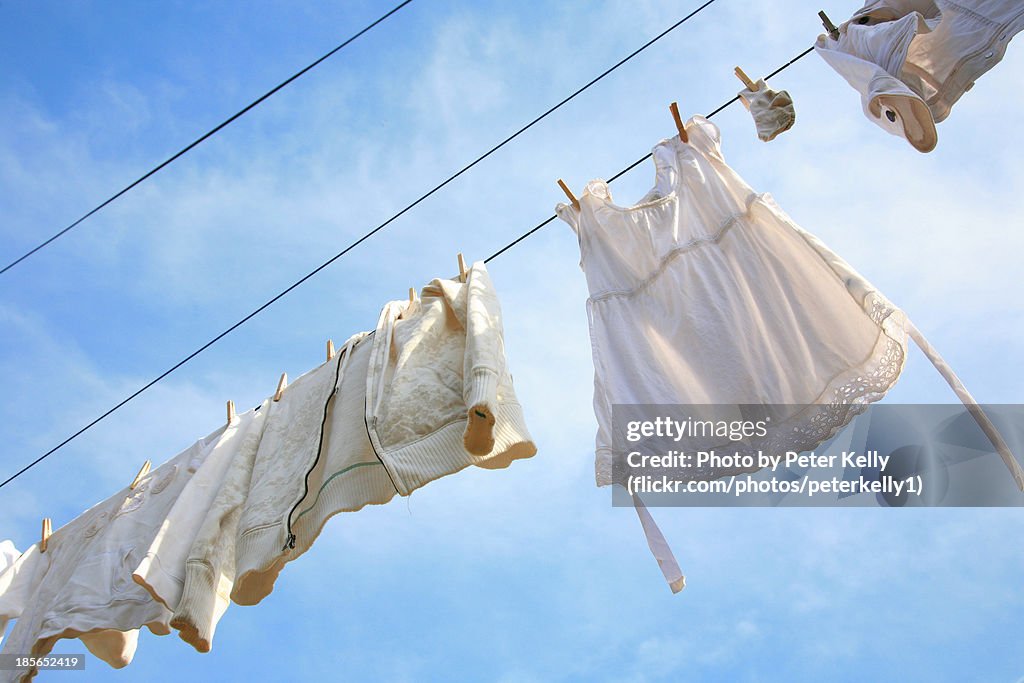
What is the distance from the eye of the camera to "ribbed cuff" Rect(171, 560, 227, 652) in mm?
2438

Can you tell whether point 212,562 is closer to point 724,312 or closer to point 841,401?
point 724,312

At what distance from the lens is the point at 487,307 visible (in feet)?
8.45

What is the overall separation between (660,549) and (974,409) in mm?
743

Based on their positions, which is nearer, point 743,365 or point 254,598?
point 743,365

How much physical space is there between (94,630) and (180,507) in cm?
41

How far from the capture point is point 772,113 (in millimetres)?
2576

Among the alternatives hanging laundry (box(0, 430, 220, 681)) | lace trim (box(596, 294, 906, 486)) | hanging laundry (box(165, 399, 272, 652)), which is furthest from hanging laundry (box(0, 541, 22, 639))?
lace trim (box(596, 294, 906, 486))

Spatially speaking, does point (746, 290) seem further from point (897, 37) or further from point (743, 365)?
point (897, 37)

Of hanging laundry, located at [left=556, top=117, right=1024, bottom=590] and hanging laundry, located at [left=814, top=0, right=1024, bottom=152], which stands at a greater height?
hanging laundry, located at [left=814, top=0, right=1024, bottom=152]

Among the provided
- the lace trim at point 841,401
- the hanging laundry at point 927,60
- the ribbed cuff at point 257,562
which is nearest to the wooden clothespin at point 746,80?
the hanging laundry at point 927,60

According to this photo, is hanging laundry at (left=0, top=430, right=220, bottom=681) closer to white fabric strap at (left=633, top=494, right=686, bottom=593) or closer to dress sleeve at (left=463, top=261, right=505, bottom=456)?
dress sleeve at (left=463, top=261, right=505, bottom=456)

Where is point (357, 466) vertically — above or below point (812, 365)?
above

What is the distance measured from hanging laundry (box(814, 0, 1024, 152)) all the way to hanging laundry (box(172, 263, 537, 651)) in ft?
3.66

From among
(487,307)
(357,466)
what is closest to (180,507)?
(357,466)
